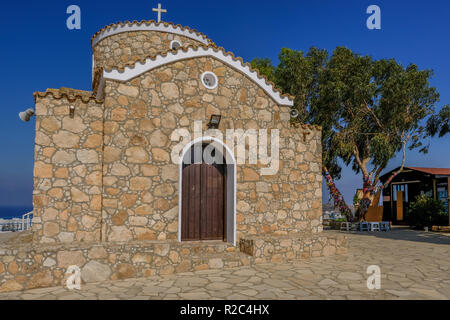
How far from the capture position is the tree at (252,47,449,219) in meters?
17.4

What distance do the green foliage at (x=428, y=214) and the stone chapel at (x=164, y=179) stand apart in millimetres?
10617

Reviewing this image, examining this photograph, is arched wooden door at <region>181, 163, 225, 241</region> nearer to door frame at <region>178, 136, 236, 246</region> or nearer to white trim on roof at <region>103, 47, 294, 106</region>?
door frame at <region>178, 136, 236, 246</region>

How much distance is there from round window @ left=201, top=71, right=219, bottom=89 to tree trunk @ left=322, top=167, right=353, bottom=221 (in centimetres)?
1150

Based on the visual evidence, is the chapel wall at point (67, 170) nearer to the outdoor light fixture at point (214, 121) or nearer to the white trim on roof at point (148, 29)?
the outdoor light fixture at point (214, 121)

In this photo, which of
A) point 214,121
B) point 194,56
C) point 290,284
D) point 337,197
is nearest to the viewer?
point 290,284

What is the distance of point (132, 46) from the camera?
10.4 meters

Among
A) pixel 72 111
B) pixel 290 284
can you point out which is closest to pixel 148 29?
pixel 72 111

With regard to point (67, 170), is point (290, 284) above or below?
below

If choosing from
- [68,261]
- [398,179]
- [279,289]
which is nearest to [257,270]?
[279,289]

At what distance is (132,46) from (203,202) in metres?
5.51

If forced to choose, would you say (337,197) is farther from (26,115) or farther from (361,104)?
(26,115)

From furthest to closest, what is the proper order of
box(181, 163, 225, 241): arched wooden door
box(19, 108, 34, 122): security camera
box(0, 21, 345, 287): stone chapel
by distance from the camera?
box(181, 163, 225, 241): arched wooden door < box(19, 108, 34, 122): security camera < box(0, 21, 345, 287): stone chapel

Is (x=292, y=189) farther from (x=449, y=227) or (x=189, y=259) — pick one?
(x=449, y=227)

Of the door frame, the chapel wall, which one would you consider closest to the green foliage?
the door frame
